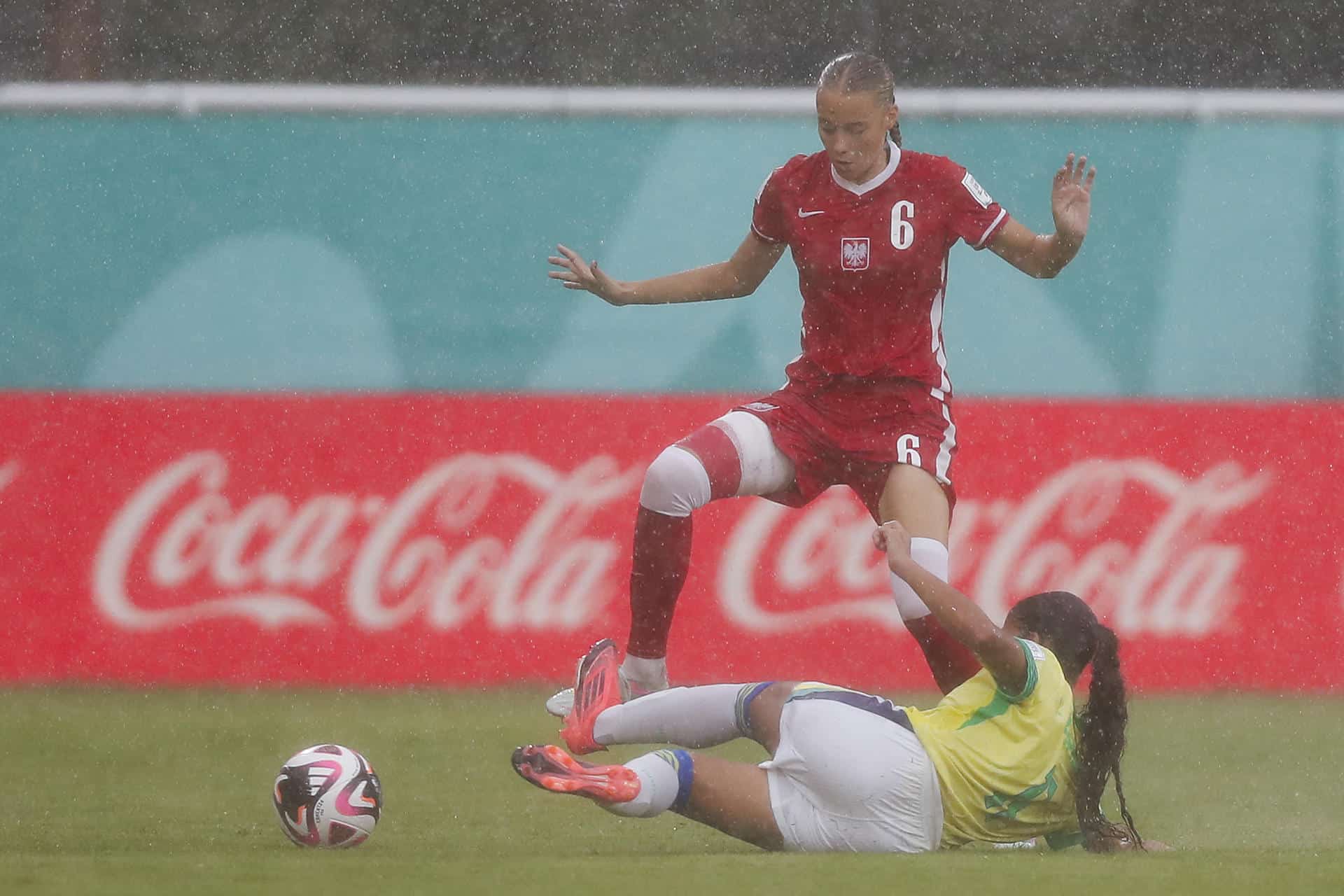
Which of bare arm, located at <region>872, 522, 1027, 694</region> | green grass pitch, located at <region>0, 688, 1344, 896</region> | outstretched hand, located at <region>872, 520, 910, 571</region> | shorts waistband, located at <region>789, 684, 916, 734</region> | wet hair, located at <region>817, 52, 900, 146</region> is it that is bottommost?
green grass pitch, located at <region>0, 688, 1344, 896</region>

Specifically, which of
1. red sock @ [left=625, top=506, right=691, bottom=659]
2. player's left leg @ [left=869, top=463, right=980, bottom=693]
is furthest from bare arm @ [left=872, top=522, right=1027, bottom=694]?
red sock @ [left=625, top=506, right=691, bottom=659]

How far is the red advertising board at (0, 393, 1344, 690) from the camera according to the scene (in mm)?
7438

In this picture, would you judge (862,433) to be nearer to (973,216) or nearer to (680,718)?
(973,216)

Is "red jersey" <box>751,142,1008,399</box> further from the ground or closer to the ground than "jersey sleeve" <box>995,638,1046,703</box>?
further from the ground

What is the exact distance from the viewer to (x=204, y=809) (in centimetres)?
531

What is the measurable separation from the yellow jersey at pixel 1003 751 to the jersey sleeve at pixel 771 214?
1.39 meters

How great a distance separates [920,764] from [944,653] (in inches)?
29.2

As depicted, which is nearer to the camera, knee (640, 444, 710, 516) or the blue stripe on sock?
the blue stripe on sock

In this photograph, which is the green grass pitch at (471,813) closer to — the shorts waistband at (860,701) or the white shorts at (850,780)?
the white shorts at (850,780)

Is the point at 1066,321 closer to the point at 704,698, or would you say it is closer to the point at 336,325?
the point at 336,325

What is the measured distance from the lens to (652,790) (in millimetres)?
4234

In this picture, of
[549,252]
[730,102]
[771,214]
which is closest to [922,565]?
[771,214]

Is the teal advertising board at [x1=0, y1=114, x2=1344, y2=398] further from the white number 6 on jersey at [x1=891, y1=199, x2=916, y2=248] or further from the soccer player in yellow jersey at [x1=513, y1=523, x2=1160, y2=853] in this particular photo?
the soccer player in yellow jersey at [x1=513, y1=523, x2=1160, y2=853]

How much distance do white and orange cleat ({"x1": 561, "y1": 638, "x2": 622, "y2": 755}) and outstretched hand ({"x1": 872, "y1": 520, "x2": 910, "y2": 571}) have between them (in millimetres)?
937
